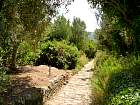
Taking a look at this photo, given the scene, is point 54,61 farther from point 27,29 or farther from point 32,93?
point 32,93

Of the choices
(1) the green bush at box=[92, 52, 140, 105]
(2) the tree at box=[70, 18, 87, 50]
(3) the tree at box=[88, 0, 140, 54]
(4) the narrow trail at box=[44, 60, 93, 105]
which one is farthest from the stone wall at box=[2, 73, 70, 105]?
(2) the tree at box=[70, 18, 87, 50]

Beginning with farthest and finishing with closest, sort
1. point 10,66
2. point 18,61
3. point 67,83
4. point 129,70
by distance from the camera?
point 18,61 < point 67,83 < point 10,66 < point 129,70

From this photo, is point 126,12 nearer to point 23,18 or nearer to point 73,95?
point 23,18

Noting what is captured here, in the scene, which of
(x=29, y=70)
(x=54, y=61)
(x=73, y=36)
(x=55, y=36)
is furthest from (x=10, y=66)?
(x=73, y=36)

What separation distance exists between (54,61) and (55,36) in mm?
6702

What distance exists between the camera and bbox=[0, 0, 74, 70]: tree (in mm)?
12031

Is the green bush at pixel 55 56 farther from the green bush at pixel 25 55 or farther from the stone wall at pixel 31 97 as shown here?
the stone wall at pixel 31 97

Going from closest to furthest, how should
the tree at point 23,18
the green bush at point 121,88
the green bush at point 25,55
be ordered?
the green bush at point 121,88, the tree at point 23,18, the green bush at point 25,55

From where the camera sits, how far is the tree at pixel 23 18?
12031mm

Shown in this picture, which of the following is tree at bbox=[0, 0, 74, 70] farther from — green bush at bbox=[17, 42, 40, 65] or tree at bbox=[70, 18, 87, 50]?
tree at bbox=[70, 18, 87, 50]

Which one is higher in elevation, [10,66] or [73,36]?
[73,36]

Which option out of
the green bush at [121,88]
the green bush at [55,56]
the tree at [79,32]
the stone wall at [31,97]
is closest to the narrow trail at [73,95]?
the stone wall at [31,97]

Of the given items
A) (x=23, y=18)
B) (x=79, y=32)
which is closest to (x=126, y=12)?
(x=23, y=18)

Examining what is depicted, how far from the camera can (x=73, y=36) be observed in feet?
128
